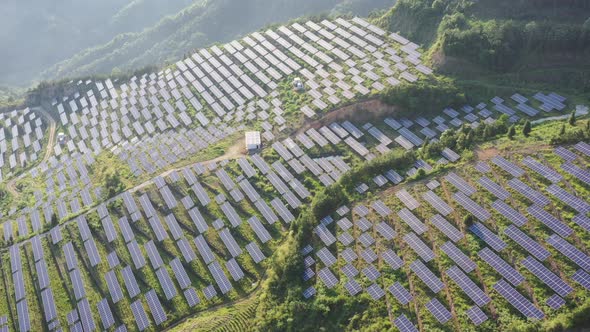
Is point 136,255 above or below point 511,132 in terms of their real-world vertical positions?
below

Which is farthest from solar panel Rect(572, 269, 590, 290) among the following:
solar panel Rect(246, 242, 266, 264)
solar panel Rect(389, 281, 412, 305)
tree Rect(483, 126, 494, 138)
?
solar panel Rect(246, 242, 266, 264)

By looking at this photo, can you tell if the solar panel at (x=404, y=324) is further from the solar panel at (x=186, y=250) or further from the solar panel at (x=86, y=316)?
the solar panel at (x=86, y=316)

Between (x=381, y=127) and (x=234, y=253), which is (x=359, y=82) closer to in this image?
(x=381, y=127)

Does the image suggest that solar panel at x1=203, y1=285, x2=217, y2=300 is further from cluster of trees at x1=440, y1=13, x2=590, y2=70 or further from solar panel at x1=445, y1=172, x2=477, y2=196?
cluster of trees at x1=440, y1=13, x2=590, y2=70

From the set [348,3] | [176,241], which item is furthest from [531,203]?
[348,3]

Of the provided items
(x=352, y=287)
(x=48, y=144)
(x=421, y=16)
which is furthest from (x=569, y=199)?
(x=48, y=144)

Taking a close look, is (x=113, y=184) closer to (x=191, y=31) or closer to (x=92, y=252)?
(x=92, y=252)

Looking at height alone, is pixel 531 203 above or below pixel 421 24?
below
